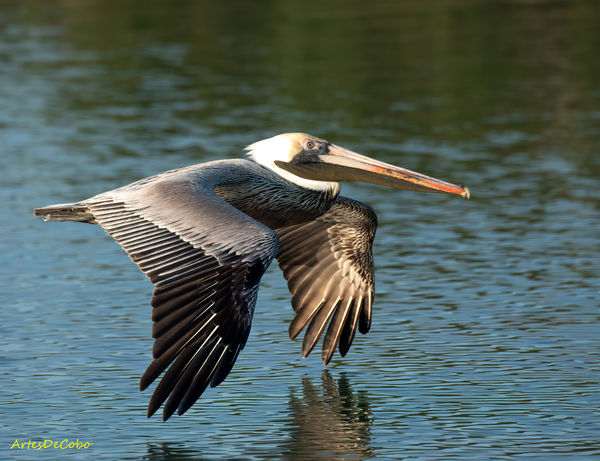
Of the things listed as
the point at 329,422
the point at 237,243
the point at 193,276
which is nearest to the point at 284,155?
the point at 237,243

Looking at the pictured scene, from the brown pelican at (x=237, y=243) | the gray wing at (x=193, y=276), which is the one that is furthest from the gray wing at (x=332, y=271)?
the gray wing at (x=193, y=276)

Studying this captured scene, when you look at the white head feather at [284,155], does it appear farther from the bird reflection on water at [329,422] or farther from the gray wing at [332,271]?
the bird reflection on water at [329,422]

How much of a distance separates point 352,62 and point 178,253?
15.7 m

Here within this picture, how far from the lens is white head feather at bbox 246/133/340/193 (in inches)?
321

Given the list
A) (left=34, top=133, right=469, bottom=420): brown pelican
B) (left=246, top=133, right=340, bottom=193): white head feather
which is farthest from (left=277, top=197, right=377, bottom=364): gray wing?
(left=246, top=133, right=340, bottom=193): white head feather

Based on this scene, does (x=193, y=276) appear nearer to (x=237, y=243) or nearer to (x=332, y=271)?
(x=237, y=243)

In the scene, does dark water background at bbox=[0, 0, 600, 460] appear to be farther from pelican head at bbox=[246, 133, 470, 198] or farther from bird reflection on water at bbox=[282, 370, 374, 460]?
pelican head at bbox=[246, 133, 470, 198]

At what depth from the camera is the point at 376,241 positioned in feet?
37.1

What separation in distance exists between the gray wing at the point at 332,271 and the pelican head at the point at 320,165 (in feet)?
1.34

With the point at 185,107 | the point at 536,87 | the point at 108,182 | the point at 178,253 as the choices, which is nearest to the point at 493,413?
the point at 178,253

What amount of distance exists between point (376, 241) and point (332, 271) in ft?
9.60

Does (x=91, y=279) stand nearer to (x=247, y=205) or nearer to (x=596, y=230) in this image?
→ (x=247, y=205)

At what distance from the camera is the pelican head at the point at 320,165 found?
26.5 feet

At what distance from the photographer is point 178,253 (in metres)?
6.70
